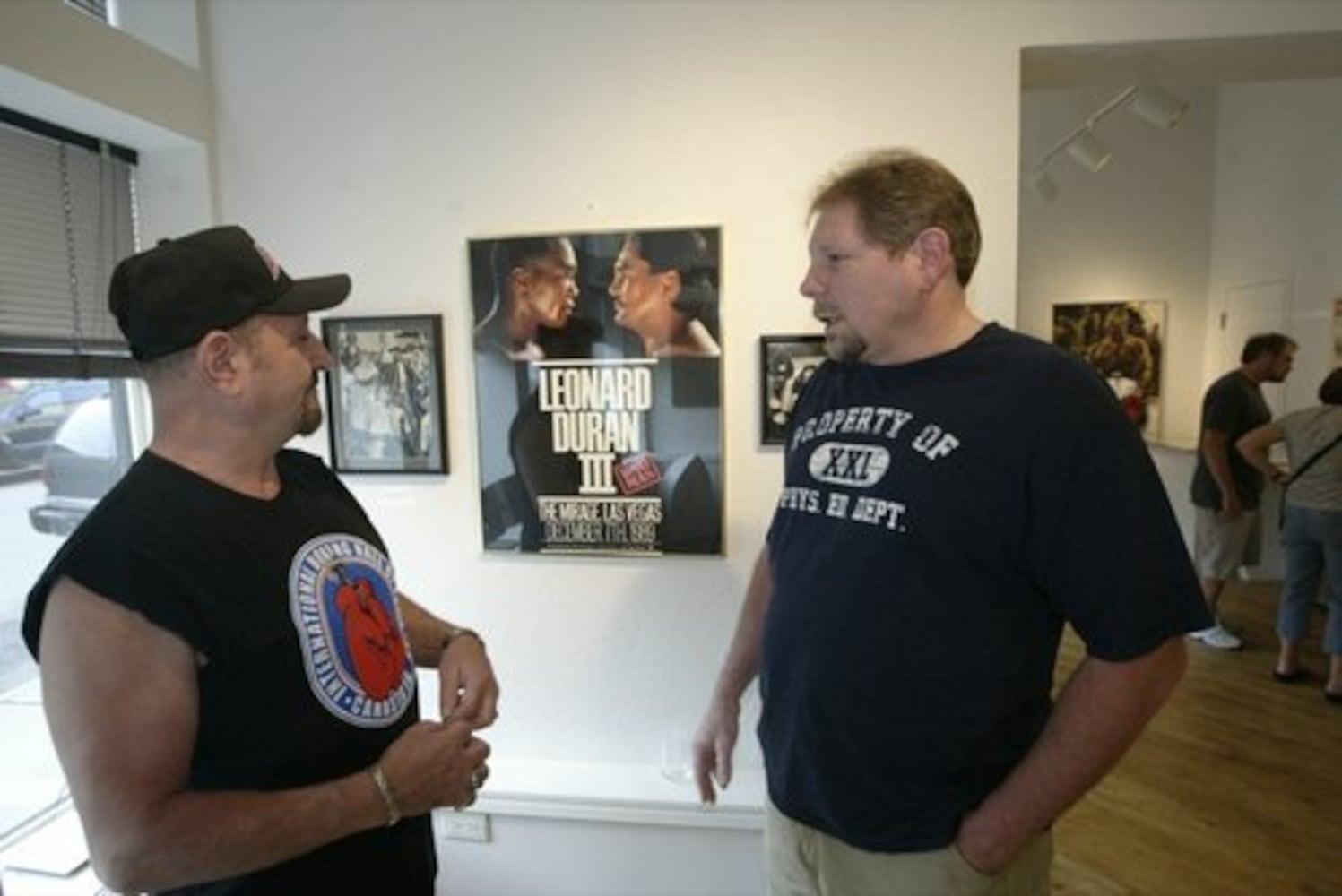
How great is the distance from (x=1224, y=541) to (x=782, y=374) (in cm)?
349

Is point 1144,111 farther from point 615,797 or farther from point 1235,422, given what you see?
point 615,797

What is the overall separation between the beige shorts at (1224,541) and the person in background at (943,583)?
3.70 meters

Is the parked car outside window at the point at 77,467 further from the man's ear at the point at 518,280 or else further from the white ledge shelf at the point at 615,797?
the white ledge shelf at the point at 615,797

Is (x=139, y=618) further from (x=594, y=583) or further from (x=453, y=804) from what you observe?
(x=594, y=583)

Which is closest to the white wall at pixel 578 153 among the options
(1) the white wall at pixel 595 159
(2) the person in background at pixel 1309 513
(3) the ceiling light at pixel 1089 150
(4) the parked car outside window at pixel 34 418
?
(1) the white wall at pixel 595 159

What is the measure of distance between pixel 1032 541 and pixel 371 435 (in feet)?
5.59

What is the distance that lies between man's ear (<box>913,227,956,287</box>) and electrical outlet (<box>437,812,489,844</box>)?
5.94ft

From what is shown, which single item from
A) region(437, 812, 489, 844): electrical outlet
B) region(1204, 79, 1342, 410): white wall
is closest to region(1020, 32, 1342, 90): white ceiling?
region(437, 812, 489, 844): electrical outlet

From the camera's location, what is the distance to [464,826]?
2133 millimetres

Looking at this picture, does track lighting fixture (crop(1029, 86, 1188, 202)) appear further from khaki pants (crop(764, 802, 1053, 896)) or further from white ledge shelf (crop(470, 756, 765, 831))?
white ledge shelf (crop(470, 756, 765, 831))

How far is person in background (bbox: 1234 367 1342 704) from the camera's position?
333cm

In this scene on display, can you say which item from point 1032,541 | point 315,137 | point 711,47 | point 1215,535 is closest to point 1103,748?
point 1032,541

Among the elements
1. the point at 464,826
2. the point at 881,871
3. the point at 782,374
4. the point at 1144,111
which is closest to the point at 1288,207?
the point at 1144,111

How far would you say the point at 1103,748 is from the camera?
3.36ft
